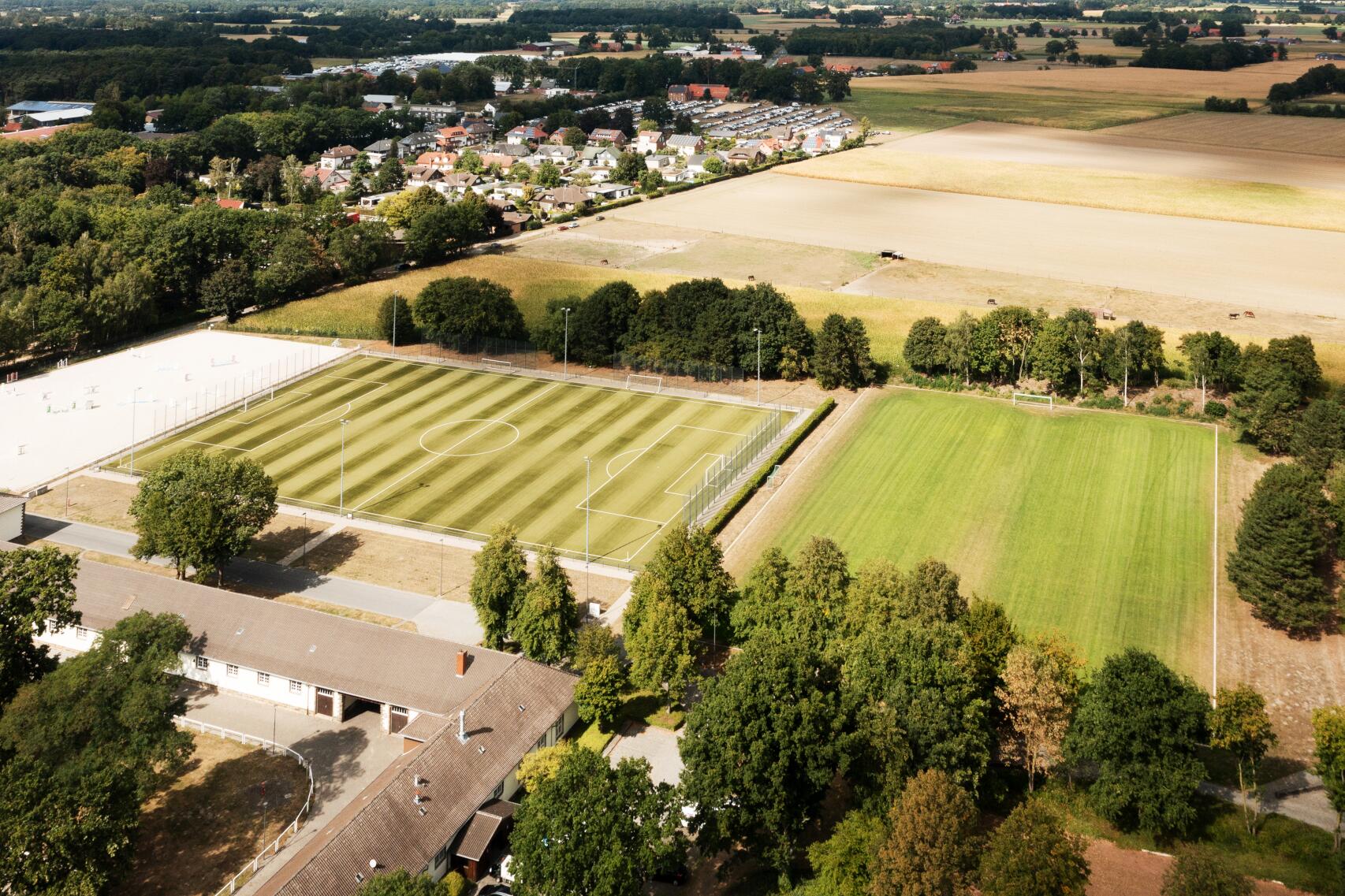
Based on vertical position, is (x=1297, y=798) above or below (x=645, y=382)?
below

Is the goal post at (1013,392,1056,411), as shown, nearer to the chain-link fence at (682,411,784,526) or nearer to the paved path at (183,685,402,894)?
the chain-link fence at (682,411,784,526)

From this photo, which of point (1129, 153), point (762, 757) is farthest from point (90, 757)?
point (1129, 153)

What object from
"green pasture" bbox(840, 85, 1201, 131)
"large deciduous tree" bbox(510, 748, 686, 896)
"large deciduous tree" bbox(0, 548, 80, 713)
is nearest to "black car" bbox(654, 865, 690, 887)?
"large deciduous tree" bbox(510, 748, 686, 896)

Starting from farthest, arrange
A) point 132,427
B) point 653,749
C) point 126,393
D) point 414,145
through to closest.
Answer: point 414,145 < point 126,393 < point 132,427 < point 653,749

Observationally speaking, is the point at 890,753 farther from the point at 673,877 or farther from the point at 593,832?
the point at 593,832

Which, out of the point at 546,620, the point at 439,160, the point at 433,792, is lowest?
the point at 433,792

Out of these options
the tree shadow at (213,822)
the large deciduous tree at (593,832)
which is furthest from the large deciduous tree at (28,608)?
the large deciduous tree at (593,832)

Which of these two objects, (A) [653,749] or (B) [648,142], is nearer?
(A) [653,749]
